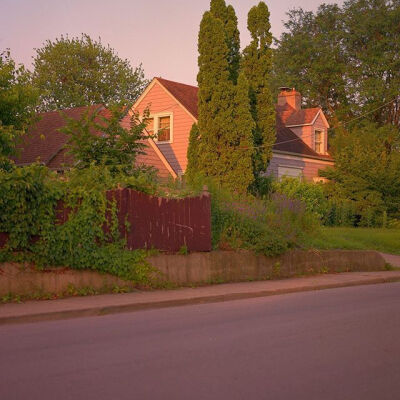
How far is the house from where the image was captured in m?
26.2

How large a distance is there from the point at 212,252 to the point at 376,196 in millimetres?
18532

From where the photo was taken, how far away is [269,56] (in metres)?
26.8

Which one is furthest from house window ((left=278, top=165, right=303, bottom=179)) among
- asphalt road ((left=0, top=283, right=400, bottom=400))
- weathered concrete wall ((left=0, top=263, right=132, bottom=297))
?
asphalt road ((left=0, top=283, right=400, bottom=400))

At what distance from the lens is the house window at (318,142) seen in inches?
1551

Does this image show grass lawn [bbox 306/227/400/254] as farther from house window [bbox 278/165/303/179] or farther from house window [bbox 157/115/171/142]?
house window [bbox 157/115/171/142]

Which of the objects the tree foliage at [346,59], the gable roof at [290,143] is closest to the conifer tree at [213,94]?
the gable roof at [290,143]

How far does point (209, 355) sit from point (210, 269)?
24.2ft

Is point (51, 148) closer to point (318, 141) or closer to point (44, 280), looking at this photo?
point (44, 280)

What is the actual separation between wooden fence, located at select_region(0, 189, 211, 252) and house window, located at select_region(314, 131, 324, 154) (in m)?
25.6

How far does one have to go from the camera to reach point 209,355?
727 cm

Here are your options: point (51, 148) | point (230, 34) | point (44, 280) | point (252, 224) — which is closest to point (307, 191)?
point (230, 34)

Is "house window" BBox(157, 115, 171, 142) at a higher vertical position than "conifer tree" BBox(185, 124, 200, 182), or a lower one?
higher

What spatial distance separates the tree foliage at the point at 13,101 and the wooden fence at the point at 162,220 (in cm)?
599

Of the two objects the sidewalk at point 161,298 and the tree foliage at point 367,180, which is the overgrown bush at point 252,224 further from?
the tree foliage at point 367,180
